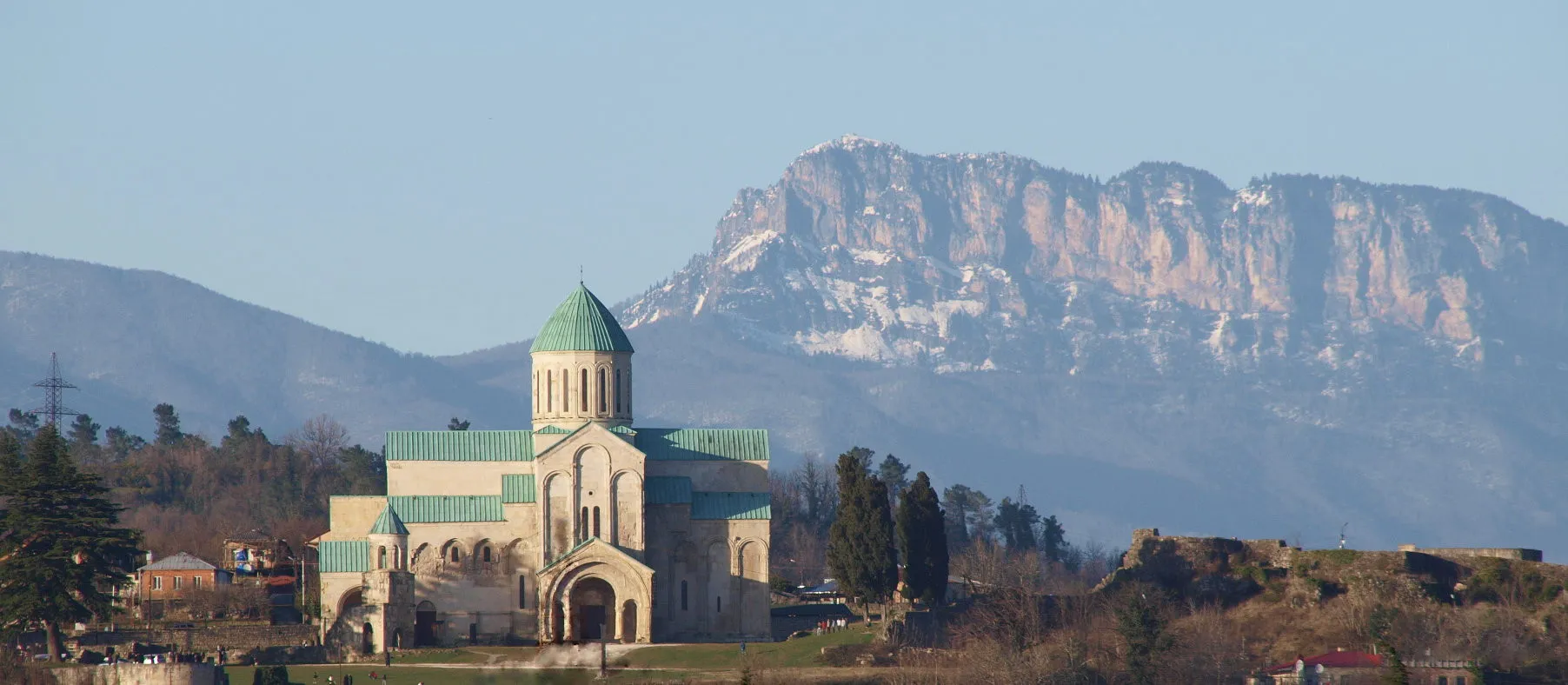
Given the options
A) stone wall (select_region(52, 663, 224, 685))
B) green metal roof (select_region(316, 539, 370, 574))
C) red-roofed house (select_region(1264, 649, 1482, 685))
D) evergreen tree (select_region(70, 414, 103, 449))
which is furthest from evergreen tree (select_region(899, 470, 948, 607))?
evergreen tree (select_region(70, 414, 103, 449))

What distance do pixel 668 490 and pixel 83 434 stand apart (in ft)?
195

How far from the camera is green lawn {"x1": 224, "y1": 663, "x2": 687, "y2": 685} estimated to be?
205 feet

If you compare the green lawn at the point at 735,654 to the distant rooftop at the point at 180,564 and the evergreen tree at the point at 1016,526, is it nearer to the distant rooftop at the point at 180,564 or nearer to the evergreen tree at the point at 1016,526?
the distant rooftop at the point at 180,564

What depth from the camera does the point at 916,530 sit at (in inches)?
2926

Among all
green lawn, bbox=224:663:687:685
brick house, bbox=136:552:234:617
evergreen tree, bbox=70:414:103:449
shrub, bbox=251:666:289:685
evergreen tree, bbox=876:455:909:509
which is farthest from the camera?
evergreen tree, bbox=70:414:103:449

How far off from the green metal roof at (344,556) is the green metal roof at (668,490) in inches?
314

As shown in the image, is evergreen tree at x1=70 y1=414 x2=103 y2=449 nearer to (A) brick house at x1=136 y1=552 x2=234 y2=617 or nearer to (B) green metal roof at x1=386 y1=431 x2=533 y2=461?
(A) brick house at x1=136 y1=552 x2=234 y2=617

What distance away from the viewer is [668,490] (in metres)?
73.6

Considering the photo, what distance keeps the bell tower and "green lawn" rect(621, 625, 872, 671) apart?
341 inches

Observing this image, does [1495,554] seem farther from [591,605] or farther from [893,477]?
[893,477]

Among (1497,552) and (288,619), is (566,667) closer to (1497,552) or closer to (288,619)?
(288,619)

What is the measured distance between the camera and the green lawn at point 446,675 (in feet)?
205

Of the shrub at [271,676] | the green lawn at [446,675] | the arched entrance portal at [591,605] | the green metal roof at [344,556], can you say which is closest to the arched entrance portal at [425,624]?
the green metal roof at [344,556]

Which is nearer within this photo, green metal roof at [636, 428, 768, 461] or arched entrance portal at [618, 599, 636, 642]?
arched entrance portal at [618, 599, 636, 642]
